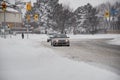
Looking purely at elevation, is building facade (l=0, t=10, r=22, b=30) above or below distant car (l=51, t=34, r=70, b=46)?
above

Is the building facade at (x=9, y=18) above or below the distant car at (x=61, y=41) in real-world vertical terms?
above

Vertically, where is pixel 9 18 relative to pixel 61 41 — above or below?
above

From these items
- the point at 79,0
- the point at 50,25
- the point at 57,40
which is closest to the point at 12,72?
the point at 79,0

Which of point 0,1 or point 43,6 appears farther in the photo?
point 43,6

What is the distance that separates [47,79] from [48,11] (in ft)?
174

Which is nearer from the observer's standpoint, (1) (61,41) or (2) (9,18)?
(1) (61,41)

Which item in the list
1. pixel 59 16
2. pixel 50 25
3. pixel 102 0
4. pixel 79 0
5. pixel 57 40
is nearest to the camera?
pixel 102 0

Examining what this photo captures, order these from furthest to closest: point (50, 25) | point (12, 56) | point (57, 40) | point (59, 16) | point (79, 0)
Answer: point (50, 25) < point (59, 16) < point (57, 40) < point (12, 56) < point (79, 0)

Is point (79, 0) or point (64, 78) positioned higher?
point (79, 0)

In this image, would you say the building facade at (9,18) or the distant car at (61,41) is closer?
the building facade at (9,18)

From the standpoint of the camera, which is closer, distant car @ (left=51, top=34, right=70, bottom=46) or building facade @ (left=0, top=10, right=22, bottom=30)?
building facade @ (left=0, top=10, right=22, bottom=30)

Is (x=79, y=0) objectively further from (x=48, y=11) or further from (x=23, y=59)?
(x=48, y=11)

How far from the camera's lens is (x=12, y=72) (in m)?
5.38

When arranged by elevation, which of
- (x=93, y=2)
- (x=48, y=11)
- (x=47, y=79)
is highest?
(x=48, y=11)
